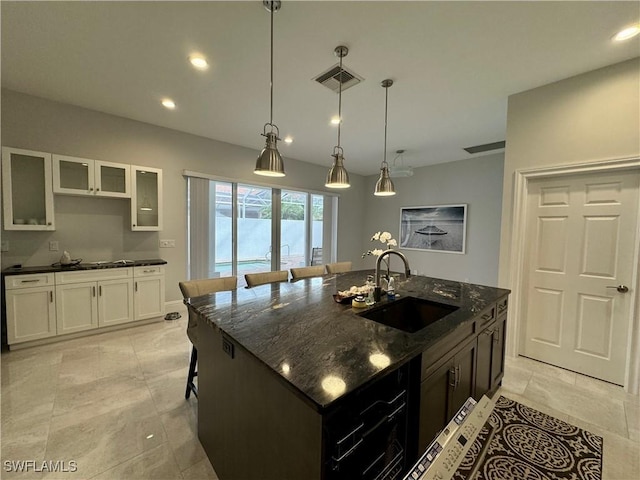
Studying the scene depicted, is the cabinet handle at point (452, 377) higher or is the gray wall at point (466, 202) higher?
the gray wall at point (466, 202)

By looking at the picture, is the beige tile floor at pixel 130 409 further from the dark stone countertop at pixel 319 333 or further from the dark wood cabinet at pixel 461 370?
the dark stone countertop at pixel 319 333

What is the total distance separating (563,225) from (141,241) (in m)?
5.26

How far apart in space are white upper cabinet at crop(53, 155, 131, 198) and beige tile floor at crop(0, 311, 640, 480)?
1.85 m

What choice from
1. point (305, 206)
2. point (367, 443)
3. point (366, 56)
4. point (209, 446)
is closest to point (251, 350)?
point (367, 443)

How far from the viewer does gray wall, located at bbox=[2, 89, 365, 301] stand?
3.02 metres

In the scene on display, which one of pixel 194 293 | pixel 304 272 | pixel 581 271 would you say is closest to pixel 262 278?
pixel 304 272

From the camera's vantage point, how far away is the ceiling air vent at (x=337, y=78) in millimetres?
2383

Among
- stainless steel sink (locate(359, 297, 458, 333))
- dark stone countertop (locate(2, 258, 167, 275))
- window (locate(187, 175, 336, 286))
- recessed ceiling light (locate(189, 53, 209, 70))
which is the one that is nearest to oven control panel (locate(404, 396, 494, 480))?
stainless steel sink (locate(359, 297, 458, 333))

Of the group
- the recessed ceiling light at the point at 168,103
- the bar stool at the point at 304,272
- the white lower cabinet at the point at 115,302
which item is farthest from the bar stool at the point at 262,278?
the recessed ceiling light at the point at 168,103

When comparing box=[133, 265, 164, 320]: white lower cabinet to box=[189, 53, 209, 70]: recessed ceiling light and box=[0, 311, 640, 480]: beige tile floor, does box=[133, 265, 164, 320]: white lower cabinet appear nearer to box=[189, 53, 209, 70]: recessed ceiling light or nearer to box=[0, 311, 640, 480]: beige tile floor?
box=[0, 311, 640, 480]: beige tile floor

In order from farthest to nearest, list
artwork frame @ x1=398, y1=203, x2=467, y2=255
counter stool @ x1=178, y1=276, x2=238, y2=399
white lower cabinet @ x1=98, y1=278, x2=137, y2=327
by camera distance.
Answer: artwork frame @ x1=398, y1=203, x2=467, y2=255, white lower cabinet @ x1=98, y1=278, x2=137, y2=327, counter stool @ x1=178, y1=276, x2=238, y2=399

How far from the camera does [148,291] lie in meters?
3.57

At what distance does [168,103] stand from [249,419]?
3.49 metres

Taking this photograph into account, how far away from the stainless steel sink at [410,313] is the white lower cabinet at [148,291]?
3.25 m
